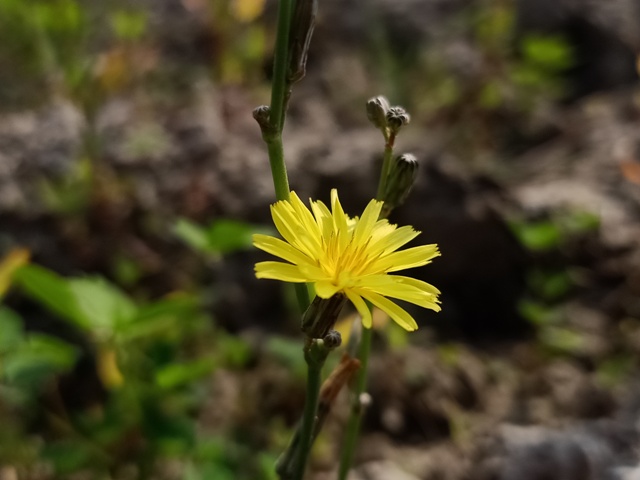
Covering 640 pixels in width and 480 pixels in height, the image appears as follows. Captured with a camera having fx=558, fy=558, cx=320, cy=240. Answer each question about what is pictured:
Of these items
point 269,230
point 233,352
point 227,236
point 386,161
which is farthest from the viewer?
point 269,230

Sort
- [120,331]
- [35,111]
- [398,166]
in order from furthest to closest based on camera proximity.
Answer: [35,111]
[120,331]
[398,166]

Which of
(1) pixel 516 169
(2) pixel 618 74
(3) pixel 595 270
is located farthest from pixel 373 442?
(2) pixel 618 74

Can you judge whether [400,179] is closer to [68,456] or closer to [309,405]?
[309,405]

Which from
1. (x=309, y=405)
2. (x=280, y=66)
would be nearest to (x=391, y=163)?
(x=280, y=66)

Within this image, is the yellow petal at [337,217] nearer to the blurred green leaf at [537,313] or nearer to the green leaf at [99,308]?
the green leaf at [99,308]

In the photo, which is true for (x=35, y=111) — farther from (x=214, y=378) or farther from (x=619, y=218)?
(x=619, y=218)
